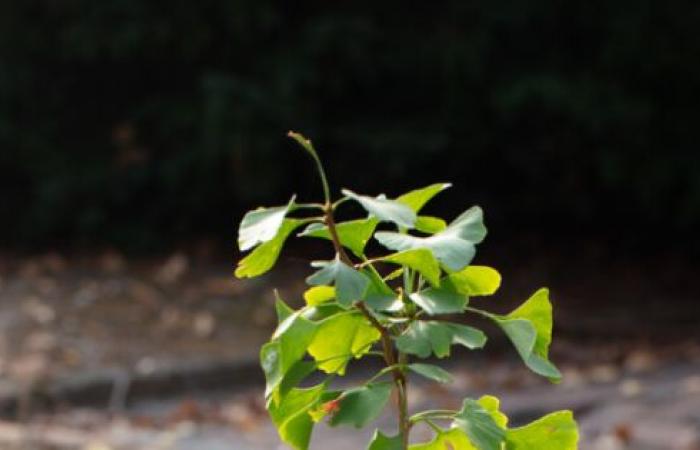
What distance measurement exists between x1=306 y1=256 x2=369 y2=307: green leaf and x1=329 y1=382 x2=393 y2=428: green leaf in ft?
0.34

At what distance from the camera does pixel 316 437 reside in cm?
621

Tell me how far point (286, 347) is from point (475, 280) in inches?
8.1

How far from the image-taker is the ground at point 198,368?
620cm

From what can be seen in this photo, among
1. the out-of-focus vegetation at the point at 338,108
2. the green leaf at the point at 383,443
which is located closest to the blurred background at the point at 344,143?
the out-of-focus vegetation at the point at 338,108

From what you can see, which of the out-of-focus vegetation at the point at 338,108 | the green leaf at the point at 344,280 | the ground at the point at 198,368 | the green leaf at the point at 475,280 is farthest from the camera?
the out-of-focus vegetation at the point at 338,108

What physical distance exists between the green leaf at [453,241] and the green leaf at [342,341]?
0.09 m

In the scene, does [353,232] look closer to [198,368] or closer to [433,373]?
[433,373]

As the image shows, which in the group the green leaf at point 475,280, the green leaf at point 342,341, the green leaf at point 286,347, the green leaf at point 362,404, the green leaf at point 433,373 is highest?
the green leaf at point 475,280

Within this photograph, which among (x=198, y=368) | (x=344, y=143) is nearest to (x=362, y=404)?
(x=198, y=368)

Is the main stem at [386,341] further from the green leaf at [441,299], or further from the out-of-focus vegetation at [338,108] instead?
the out-of-focus vegetation at [338,108]

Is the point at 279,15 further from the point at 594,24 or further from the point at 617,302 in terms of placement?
the point at 617,302

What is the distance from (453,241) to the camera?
1.20 meters

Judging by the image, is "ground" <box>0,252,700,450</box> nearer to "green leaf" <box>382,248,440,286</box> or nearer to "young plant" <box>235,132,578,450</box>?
"young plant" <box>235,132,578,450</box>

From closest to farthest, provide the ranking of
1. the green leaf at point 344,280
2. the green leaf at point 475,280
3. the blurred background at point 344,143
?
the green leaf at point 344,280 → the green leaf at point 475,280 → the blurred background at point 344,143
